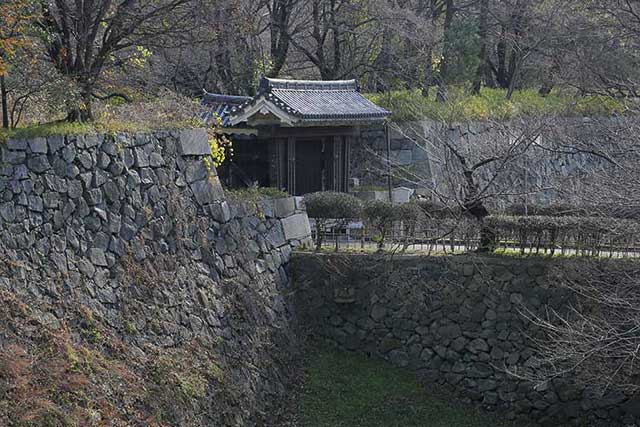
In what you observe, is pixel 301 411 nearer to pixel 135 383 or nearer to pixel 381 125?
pixel 135 383

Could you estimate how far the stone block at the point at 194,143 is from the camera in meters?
12.3

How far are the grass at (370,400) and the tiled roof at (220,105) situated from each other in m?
6.07

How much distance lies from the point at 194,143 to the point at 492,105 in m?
14.6

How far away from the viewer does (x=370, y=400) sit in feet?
40.6

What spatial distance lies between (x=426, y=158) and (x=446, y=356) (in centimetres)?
893

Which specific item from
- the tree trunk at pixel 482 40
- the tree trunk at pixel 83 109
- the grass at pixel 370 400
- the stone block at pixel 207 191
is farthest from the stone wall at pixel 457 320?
the tree trunk at pixel 482 40

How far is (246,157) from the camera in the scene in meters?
17.7

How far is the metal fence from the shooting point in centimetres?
1298

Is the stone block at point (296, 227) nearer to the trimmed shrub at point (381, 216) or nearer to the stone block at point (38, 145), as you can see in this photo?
the trimmed shrub at point (381, 216)

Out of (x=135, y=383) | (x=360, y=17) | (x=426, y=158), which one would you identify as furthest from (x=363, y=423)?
(x=360, y=17)

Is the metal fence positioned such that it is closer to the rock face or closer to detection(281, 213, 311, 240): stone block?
detection(281, 213, 311, 240): stone block

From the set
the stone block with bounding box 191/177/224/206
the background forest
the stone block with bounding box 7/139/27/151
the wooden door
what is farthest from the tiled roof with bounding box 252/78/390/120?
the stone block with bounding box 7/139/27/151

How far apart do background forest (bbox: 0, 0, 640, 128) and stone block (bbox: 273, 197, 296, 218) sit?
101 inches

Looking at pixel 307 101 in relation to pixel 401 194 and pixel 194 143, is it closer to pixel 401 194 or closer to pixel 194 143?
pixel 401 194
